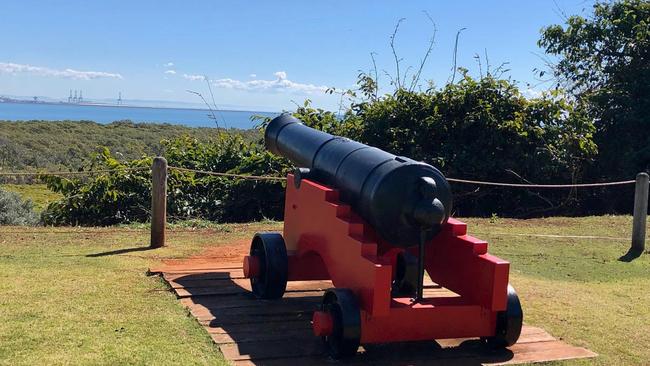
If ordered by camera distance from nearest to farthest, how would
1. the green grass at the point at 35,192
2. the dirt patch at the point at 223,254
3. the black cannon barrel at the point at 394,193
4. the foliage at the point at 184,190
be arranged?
the black cannon barrel at the point at 394,193 → the dirt patch at the point at 223,254 → the foliage at the point at 184,190 → the green grass at the point at 35,192

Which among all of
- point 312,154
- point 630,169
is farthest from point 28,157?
point 312,154

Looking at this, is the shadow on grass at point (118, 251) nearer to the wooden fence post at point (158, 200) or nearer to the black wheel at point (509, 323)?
the wooden fence post at point (158, 200)

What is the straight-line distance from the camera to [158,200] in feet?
22.4

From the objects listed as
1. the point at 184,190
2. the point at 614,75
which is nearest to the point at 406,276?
the point at 184,190

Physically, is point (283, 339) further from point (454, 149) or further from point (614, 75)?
point (614, 75)

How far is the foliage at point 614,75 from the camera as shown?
40.7 feet

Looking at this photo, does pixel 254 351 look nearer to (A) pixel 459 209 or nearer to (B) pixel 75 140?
(A) pixel 459 209

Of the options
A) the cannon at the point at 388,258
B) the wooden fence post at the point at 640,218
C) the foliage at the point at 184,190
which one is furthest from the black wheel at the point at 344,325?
the foliage at the point at 184,190

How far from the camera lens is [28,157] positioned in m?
25.5

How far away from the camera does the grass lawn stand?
371 centimetres

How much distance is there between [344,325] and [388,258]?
2.28 ft

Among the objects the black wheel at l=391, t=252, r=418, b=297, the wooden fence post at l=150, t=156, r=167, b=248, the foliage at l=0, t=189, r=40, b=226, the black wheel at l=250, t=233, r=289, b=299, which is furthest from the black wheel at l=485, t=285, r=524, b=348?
the foliage at l=0, t=189, r=40, b=226

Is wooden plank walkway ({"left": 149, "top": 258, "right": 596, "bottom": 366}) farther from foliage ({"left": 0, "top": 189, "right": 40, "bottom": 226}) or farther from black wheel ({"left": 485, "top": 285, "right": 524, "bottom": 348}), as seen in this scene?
foliage ({"left": 0, "top": 189, "right": 40, "bottom": 226})

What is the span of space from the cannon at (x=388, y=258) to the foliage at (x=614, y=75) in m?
9.18
